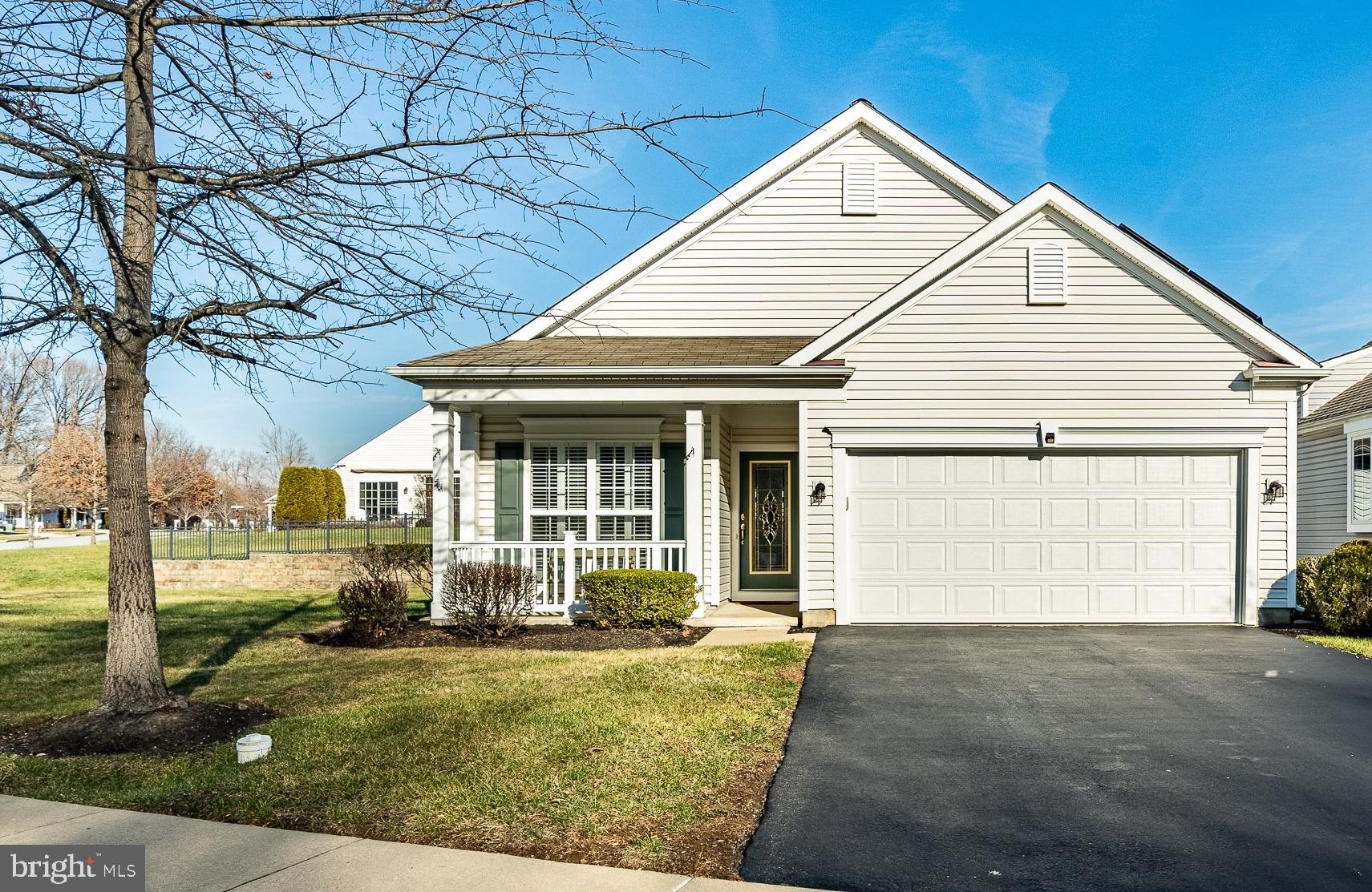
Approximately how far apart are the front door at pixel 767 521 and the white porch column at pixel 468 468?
3958 mm

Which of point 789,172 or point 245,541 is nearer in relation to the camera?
point 789,172

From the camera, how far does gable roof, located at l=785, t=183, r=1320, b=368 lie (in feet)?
36.0

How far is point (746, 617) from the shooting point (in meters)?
11.8

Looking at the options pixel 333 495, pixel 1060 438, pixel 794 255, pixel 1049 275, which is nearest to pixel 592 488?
pixel 794 255

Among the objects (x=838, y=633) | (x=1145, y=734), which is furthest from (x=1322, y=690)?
(x=838, y=633)

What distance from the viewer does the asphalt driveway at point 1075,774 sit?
4055 millimetres

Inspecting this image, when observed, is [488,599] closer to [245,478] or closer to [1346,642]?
[1346,642]

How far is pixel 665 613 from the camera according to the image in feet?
36.2

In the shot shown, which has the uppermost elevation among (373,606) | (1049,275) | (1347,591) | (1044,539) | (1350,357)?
(1049,275)

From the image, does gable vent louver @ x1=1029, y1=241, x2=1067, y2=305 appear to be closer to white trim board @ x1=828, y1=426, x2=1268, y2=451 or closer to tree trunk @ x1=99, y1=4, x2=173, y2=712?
white trim board @ x1=828, y1=426, x2=1268, y2=451

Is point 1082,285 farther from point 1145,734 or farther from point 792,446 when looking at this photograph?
point 1145,734

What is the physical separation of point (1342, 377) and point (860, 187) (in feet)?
43.0

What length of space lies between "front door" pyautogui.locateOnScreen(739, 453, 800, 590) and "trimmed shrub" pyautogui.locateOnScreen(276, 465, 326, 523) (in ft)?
88.6

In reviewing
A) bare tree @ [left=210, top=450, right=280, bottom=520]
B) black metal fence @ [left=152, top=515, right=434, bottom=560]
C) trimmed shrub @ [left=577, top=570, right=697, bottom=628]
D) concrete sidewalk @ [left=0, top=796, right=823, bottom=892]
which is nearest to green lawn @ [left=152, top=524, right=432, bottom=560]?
black metal fence @ [left=152, top=515, right=434, bottom=560]
